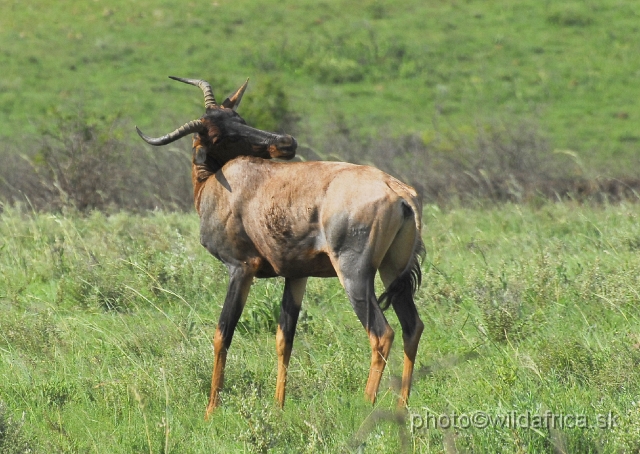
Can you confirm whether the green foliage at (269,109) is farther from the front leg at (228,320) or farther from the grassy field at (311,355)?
the front leg at (228,320)

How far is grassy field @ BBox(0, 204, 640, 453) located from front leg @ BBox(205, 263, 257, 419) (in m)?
0.12

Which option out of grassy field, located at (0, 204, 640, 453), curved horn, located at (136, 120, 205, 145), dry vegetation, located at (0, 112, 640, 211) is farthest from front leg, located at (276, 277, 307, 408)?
dry vegetation, located at (0, 112, 640, 211)

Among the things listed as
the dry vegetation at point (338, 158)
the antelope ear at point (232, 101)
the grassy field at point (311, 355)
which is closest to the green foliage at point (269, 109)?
the dry vegetation at point (338, 158)

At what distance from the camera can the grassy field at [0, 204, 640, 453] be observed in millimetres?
4855

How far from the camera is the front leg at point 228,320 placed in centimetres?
589

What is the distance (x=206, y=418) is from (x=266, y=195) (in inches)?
56.0

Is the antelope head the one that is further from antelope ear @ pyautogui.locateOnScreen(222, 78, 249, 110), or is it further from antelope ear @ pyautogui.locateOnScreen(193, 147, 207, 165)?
antelope ear @ pyautogui.locateOnScreen(222, 78, 249, 110)

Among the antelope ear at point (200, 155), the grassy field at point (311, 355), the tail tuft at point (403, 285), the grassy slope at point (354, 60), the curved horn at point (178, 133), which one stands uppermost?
the curved horn at point (178, 133)

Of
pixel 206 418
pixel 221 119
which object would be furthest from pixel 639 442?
pixel 221 119

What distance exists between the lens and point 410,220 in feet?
18.4

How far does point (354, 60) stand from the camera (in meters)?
32.9

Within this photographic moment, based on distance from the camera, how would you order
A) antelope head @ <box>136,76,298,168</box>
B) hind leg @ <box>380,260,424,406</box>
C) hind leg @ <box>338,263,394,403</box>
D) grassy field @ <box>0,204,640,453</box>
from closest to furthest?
grassy field @ <box>0,204,640,453</box> → hind leg @ <box>338,263,394,403</box> → hind leg @ <box>380,260,424,406</box> → antelope head @ <box>136,76,298,168</box>

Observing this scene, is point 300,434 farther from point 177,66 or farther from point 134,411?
point 177,66

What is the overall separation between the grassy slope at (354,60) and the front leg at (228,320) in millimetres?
18323
